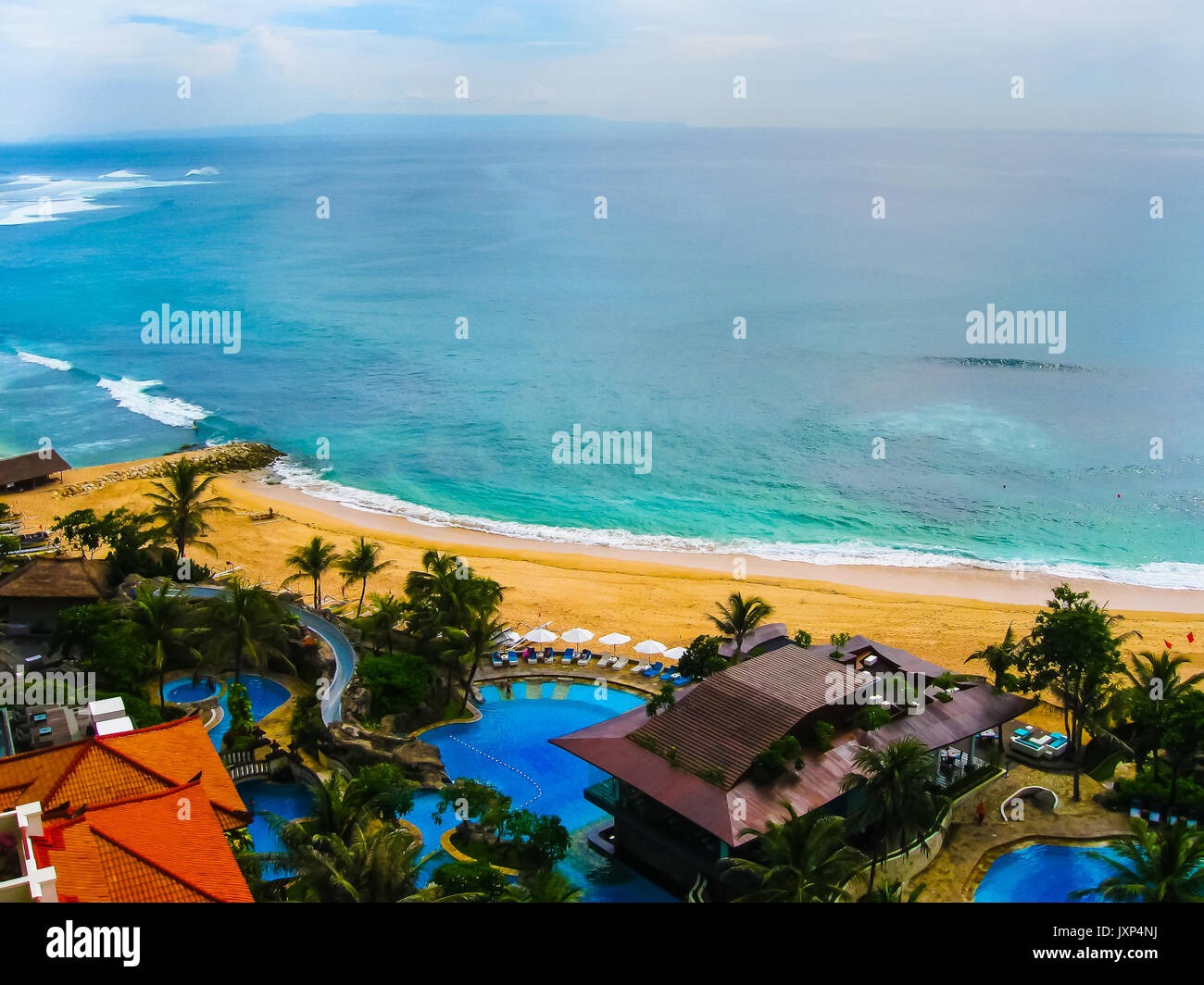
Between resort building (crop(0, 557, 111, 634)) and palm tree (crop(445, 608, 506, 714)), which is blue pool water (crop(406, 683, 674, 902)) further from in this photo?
resort building (crop(0, 557, 111, 634))

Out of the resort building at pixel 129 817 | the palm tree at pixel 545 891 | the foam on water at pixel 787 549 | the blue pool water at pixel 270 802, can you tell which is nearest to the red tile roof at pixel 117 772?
the resort building at pixel 129 817

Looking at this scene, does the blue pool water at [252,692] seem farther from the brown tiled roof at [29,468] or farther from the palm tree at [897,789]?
the brown tiled roof at [29,468]

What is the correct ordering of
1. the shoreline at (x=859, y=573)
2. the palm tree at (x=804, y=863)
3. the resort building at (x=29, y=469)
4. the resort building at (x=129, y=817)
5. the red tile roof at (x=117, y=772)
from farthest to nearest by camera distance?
the resort building at (x=29, y=469) < the shoreline at (x=859, y=573) < the red tile roof at (x=117, y=772) < the palm tree at (x=804, y=863) < the resort building at (x=129, y=817)

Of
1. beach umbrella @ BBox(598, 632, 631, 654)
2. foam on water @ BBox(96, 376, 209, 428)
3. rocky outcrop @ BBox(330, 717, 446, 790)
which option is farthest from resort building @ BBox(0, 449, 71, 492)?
rocky outcrop @ BBox(330, 717, 446, 790)

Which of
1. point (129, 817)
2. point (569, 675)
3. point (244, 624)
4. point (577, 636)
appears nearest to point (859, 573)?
point (577, 636)

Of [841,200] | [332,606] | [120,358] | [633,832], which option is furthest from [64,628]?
[841,200]
